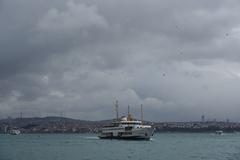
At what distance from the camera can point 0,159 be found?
8325 centimetres

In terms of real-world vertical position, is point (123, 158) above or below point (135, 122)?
below

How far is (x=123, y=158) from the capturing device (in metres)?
85.2

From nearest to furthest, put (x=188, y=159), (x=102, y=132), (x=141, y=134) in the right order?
(x=188, y=159) < (x=141, y=134) < (x=102, y=132)

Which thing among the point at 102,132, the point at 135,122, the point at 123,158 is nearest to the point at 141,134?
the point at 135,122

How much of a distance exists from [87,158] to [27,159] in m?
10.6

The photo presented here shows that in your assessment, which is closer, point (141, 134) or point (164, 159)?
point (164, 159)

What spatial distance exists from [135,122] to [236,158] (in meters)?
75.2

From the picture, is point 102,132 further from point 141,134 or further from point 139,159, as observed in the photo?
point 139,159

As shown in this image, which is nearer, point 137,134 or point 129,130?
point 137,134

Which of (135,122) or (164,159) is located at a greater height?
(135,122)

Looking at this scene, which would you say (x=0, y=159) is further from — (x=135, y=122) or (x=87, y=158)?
(x=135, y=122)

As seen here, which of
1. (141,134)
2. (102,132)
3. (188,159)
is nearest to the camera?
(188,159)

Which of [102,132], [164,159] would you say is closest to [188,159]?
[164,159]

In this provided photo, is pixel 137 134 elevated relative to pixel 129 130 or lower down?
lower down
